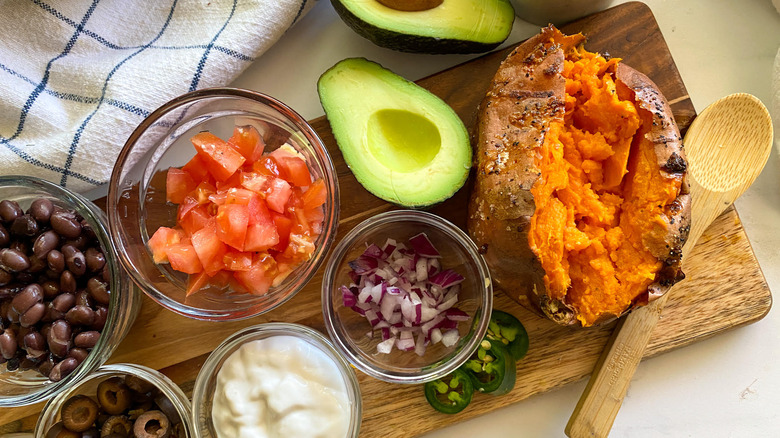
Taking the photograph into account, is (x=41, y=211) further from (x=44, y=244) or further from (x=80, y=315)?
(x=80, y=315)

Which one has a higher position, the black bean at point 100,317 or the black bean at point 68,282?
the black bean at point 68,282

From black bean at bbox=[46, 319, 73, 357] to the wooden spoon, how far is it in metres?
1.42

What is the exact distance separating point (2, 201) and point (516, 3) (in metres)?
1.58

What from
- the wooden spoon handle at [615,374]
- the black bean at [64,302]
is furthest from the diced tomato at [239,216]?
the wooden spoon handle at [615,374]

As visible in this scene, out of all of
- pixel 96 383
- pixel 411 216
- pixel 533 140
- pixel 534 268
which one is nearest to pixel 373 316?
pixel 411 216

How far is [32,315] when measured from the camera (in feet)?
5.16

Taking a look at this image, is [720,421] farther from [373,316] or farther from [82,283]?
[82,283]

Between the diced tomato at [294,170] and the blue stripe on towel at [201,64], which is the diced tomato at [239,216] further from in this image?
the blue stripe on towel at [201,64]

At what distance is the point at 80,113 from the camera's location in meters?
1.81

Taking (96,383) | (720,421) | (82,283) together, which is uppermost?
(82,283)

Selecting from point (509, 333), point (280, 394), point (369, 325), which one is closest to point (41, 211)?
point (280, 394)

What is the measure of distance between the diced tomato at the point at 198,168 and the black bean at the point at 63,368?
1.91 ft

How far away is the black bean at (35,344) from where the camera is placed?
62.6 inches

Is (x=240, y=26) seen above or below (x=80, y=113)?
above
